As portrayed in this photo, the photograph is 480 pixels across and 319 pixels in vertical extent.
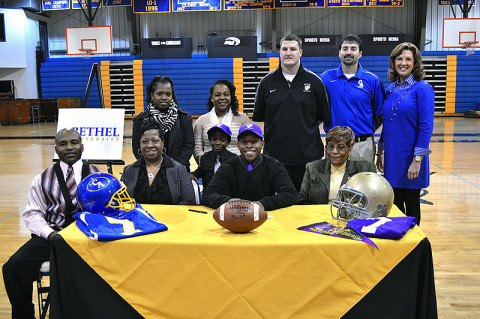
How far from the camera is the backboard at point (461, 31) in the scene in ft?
60.4

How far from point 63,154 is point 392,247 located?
7.23 feet

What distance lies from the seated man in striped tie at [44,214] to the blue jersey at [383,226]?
1813 millimetres

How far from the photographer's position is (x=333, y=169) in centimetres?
353

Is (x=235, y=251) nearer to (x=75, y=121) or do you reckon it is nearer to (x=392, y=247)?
(x=392, y=247)

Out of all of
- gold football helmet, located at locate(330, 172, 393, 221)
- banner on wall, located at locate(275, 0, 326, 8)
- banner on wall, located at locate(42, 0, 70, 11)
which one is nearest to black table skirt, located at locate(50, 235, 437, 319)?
gold football helmet, located at locate(330, 172, 393, 221)

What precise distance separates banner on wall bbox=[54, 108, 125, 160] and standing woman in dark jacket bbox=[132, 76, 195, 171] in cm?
130

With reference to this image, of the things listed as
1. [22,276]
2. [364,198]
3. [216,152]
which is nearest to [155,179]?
[216,152]

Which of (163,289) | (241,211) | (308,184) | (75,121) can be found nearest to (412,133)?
(308,184)

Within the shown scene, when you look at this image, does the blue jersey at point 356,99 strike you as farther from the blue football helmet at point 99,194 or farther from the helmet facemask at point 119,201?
the blue football helmet at point 99,194

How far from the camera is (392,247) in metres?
2.48

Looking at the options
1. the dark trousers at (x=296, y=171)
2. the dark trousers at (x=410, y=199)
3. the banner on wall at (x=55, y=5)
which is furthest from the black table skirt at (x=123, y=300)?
the banner on wall at (x=55, y=5)

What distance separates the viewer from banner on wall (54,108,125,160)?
18.6 ft

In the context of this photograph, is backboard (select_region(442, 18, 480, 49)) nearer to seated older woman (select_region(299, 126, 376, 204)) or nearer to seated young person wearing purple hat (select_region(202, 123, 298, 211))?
seated older woman (select_region(299, 126, 376, 204))

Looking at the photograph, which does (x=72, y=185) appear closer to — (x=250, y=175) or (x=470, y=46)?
(x=250, y=175)
